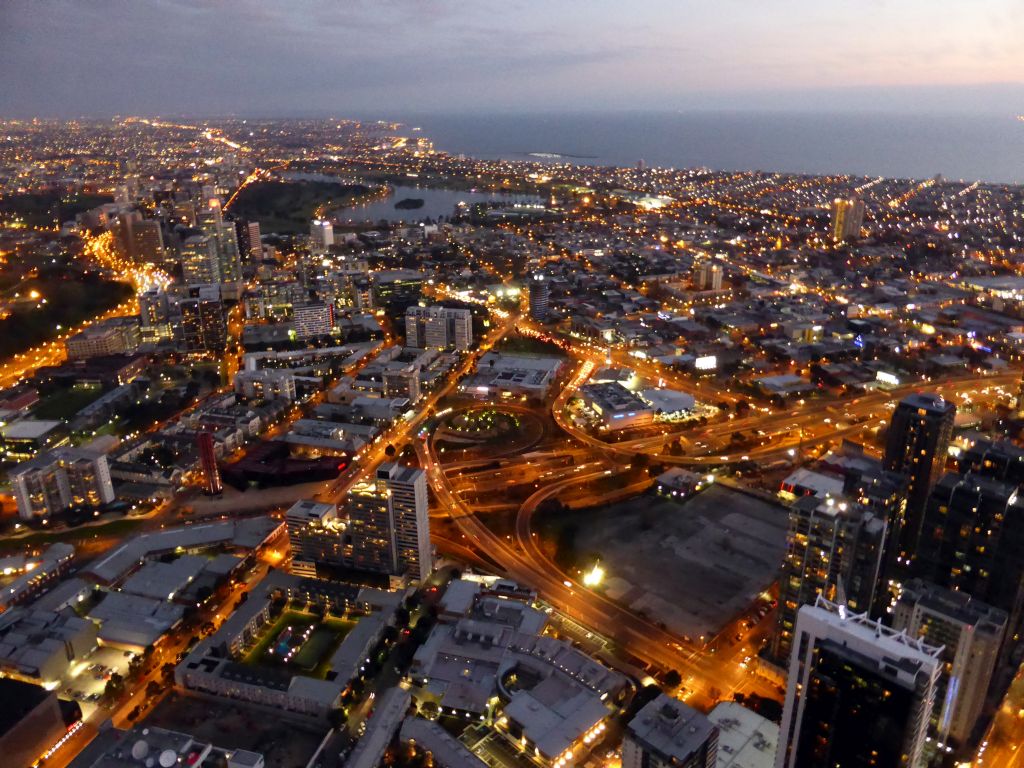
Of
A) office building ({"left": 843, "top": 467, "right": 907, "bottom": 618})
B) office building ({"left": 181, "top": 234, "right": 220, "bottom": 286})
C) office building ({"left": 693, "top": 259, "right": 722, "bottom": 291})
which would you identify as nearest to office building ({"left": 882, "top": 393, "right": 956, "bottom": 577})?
office building ({"left": 843, "top": 467, "right": 907, "bottom": 618})

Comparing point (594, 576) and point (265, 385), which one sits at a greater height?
point (265, 385)

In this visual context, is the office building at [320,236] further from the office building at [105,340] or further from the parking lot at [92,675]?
the parking lot at [92,675]

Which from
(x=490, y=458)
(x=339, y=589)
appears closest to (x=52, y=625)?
(x=339, y=589)

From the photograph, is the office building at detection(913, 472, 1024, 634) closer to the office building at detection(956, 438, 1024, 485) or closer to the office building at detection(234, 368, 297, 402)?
the office building at detection(956, 438, 1024, 485)

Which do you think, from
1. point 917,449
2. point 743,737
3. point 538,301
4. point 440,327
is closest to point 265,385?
point 440,327

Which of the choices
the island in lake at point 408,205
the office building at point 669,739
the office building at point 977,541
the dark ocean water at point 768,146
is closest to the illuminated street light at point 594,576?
the office building at point 669,739

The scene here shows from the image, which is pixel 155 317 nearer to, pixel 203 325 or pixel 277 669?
pixel 203 325
